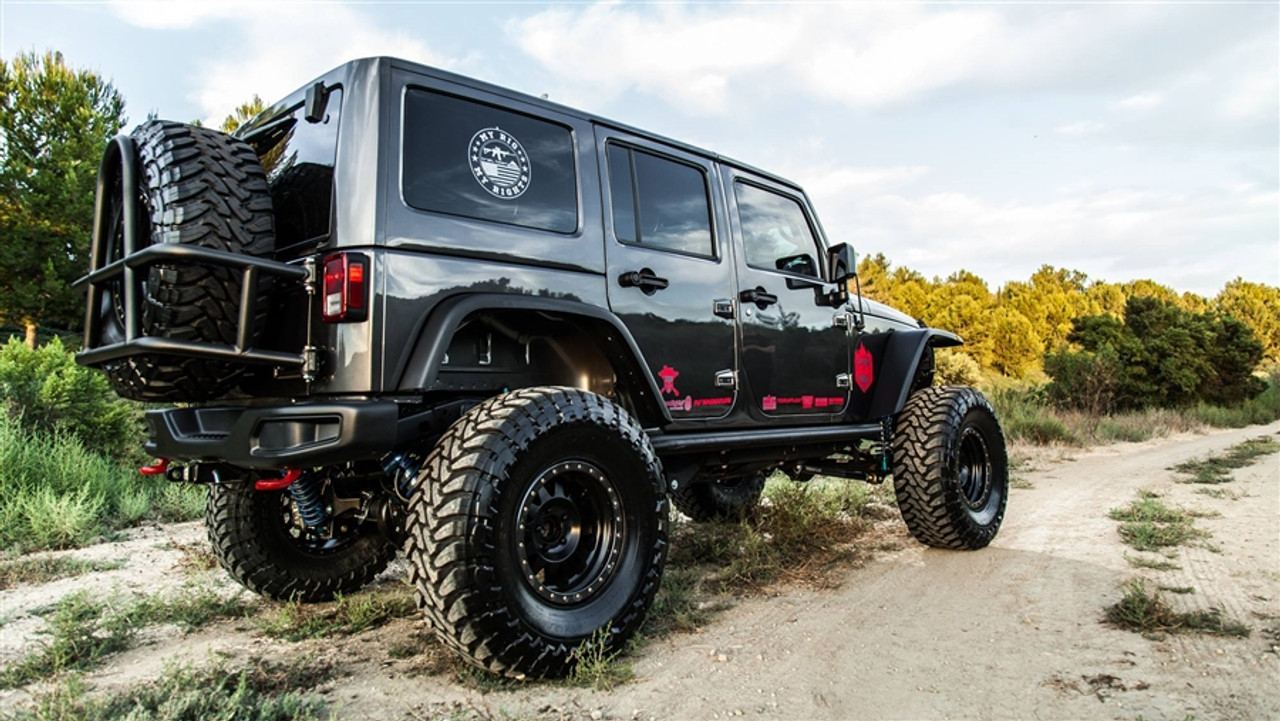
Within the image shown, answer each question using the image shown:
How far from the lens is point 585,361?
11.2ft

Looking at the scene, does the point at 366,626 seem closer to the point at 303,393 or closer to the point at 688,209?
the point at 303,393

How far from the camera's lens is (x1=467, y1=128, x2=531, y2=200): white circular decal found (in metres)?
2.94

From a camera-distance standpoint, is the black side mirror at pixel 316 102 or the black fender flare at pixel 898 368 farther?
the black fender flare at pixel 898 368

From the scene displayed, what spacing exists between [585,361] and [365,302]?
1.14 metres

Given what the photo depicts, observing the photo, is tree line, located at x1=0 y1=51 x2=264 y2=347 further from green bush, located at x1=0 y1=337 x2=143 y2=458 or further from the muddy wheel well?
the muddy wheel well

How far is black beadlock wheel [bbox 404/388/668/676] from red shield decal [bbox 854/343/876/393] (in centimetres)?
221

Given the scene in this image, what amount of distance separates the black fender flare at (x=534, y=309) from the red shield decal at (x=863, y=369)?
178 cm

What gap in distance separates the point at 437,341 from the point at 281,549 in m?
1.56

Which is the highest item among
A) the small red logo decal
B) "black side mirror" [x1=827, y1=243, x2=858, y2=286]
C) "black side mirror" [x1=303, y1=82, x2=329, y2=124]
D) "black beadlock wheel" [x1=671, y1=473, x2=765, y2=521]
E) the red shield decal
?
"black side mirror" [x1=303, y1=82, x2=329, y2=124]

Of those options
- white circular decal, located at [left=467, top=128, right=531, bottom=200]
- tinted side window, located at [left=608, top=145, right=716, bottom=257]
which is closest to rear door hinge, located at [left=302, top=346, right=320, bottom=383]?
white circular decal, located at [left=467, top=128, right=531, bottom=200]

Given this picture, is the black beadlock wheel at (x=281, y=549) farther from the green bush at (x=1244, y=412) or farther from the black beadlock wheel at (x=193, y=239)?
the green bush at (x=1244, y=412)

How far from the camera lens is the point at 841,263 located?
181 inches

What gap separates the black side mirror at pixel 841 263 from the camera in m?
4.60

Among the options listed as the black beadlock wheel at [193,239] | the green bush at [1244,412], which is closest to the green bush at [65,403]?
the black beadlock wheel at [193,239]
